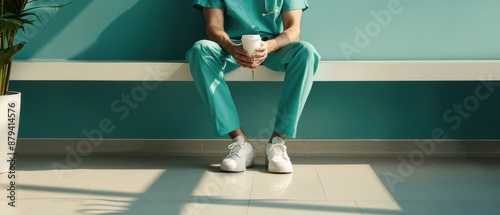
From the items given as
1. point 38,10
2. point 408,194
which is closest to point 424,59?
point 408,194

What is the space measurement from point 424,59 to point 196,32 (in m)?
1.19

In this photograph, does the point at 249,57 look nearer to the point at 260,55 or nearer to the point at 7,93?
the point at 260,55

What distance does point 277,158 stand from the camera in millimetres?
3283

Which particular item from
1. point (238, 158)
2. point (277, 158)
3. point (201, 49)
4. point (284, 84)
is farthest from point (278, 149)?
point (201, 49)

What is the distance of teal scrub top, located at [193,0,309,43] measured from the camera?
11.7 feet

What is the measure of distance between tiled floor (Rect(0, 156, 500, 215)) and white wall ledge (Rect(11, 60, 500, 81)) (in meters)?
0.42

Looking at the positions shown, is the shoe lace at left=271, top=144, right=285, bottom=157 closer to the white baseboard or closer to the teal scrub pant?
the teal scrub pant

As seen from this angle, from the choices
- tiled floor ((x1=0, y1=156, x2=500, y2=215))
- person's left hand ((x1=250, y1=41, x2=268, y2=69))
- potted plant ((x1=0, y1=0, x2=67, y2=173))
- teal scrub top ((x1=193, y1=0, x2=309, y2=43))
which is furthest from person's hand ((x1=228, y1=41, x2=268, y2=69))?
potted plant ((x1=0, y1=0, x2=67, y2=173))

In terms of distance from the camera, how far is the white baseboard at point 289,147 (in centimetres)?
378

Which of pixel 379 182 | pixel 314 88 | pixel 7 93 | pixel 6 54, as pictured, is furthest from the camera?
pixel 314 88

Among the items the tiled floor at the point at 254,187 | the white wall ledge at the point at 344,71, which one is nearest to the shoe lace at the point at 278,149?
the tiled floor at the point at 254,187

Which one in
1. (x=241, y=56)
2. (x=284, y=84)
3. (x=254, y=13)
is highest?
(x=254, y=13)

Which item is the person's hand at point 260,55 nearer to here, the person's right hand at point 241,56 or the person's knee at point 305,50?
the person's right hand at point 241,56

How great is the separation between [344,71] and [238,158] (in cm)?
66
